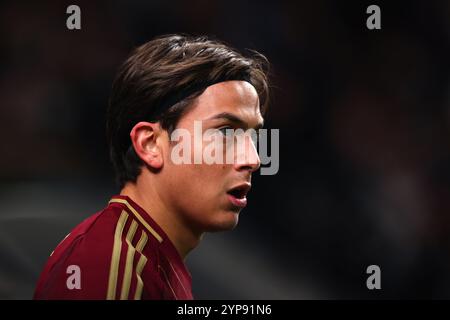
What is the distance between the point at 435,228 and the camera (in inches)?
136

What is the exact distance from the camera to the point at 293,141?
3.40 metres

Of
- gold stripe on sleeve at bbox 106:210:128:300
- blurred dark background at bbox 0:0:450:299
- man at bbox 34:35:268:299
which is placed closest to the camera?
gold stripe on sleeve at bbox 106:210:128:300

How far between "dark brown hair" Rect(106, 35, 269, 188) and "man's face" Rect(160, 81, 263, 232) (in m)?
0.05

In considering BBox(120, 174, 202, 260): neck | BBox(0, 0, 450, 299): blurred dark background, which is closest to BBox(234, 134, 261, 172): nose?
BBox(120, 174, 202, 260): neck

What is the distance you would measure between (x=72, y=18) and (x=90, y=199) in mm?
902

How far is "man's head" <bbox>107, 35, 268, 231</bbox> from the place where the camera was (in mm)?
1897

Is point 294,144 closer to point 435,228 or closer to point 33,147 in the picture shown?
point 435,228

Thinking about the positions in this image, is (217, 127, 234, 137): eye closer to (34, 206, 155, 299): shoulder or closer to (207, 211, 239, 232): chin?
(207, 211, 239, 232): chin

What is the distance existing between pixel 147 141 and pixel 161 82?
0.62ft

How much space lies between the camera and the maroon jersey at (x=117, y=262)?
1554 millimetres

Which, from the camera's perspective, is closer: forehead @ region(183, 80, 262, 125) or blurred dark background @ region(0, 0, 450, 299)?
forehead @ region(183, 80, 262, 125)

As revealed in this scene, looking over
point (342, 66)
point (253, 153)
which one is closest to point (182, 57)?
point (253, 153)

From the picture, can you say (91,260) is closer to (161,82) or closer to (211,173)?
(211,173)

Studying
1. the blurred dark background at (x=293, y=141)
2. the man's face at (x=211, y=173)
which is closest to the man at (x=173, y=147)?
the man's face at (x=211, y=173)
